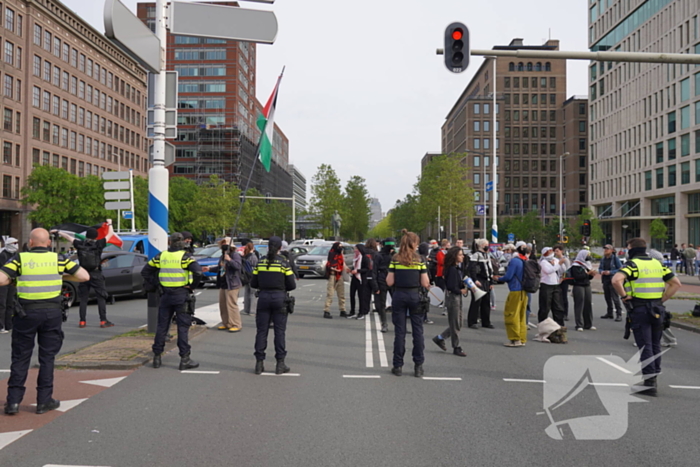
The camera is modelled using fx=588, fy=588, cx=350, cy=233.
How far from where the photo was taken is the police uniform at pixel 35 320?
5.57 meters

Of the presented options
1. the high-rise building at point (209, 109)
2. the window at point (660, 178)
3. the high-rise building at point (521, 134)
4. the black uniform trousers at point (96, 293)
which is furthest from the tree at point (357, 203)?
the black uniform trousers at point (96, 293)

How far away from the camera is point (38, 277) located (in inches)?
222

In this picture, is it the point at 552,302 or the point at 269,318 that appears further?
the point at 552,302

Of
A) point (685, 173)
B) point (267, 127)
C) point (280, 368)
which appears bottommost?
point (280, 368)

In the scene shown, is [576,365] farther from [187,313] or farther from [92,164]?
[92,164]

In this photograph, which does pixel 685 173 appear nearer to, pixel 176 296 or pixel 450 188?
pixel 450 188

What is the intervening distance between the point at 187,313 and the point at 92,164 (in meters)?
62.5

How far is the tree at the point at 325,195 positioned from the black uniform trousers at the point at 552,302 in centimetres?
5448

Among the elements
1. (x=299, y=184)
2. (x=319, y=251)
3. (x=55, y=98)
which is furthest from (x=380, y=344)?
(x=299, y=184)

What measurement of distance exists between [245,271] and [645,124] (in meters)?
63.0

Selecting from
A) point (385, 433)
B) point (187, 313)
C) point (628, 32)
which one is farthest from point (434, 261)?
point (628, 32)

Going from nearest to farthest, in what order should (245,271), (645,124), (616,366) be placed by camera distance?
(616,366)
(245,271)
(645,124)

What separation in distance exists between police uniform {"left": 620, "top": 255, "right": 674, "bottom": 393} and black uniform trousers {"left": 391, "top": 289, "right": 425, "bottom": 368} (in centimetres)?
249

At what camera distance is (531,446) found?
15.8 ft
